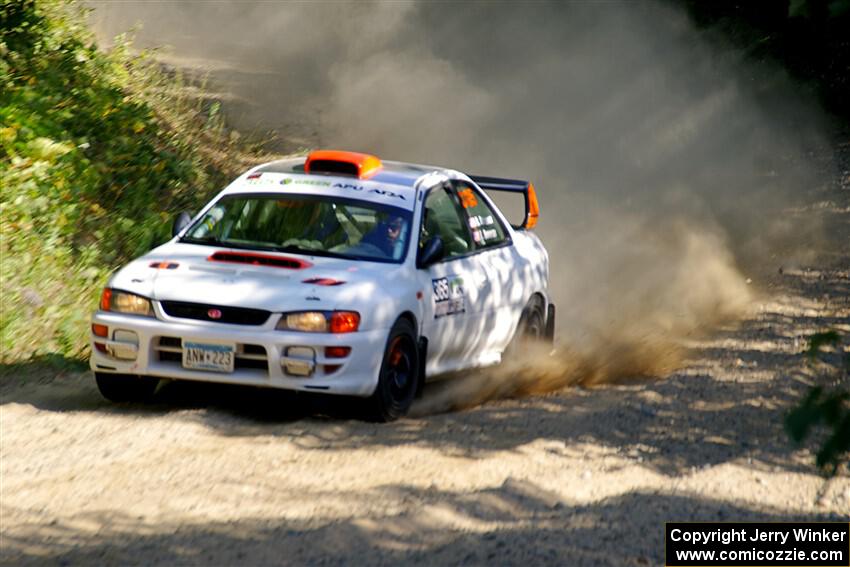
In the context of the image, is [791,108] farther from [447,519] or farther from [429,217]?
[447,519]

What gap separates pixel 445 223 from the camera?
10250mm

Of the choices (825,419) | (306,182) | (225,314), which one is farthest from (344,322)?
(825,419)

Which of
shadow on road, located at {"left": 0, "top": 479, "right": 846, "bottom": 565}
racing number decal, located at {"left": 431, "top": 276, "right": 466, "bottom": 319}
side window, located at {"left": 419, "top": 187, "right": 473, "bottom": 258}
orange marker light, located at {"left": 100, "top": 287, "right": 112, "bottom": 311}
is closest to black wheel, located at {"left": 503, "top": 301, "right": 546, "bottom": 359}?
side window, located at {"left": 419, "top": 187, "right": 473, "bottom": 258}

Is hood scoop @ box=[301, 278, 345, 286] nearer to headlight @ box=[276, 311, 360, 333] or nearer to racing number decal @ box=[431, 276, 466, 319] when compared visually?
headlight @ box=[276, 311, 360, 333]

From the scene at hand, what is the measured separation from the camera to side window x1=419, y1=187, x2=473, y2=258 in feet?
32.9

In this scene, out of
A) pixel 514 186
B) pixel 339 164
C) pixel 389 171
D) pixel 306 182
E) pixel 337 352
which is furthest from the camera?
pixel 514 186

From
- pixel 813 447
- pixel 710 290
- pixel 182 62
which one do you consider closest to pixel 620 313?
pixel 710 290

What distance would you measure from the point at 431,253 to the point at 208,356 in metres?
1.72

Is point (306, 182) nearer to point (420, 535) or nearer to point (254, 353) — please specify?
point (254, 353)

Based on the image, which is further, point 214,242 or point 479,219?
point 479,219

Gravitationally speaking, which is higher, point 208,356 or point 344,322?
point 344,322

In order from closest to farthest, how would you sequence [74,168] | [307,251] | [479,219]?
1. [307,251]
2. [479,219]
3. [74,168]

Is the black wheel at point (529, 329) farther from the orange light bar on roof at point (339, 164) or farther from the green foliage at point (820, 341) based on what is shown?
the green foliage at point (820, 341)

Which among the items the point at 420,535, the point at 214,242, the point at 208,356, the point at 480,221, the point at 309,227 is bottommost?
the point at 420,535
